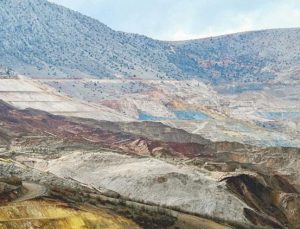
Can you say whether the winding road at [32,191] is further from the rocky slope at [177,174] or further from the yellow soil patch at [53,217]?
the yellow soil patch at [53,217]

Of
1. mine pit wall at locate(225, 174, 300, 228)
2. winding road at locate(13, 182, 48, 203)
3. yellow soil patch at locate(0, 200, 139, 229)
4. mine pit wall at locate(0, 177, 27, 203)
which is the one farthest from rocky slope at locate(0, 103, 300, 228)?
yellow soil patch at locate(0, 200, 139, 229)

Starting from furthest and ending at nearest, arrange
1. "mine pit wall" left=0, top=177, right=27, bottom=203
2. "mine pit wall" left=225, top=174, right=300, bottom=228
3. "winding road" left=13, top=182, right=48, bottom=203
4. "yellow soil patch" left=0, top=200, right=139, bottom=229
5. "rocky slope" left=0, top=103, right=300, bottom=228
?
"mine pit wall" left=225, top=174, right=300, bottom=228, "rocky slope" left=0, top=103, right=300, bottom=228, "winding road" left=13, top=182, right=48, bottom=203, "mine pit wall" left=0, top=177, right=27, bottom=203, "yellow soil patch" left=0, top=200, right=139, bottom=229

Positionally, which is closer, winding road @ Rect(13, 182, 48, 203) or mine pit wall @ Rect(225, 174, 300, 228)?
winding road @ Rect(13, 182, 48, 203)

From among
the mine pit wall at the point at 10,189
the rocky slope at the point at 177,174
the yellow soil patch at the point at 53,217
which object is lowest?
the yellow soil patch at the point at 53,217

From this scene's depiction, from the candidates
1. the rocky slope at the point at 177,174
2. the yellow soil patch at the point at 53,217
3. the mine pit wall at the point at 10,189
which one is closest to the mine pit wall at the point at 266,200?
the rocky slope at the point at 177,174

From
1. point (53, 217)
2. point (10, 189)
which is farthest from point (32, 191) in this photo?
point (53, 217)

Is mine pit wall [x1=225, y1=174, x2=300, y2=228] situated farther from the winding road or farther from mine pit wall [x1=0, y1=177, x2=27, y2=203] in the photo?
mine pit wall [x1=0, y1=177, x2=27, y2=203]

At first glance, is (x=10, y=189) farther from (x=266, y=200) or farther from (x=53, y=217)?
(x=266, y=200)

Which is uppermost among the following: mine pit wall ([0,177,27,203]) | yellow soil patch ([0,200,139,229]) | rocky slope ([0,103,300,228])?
rocky slope ([0,103,300,228])

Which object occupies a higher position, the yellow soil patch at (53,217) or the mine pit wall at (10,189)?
the mine pit wall at (10,189)

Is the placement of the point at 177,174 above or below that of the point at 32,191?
above

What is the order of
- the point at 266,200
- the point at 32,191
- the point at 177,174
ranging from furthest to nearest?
the point at 266,200 → the point at 177,174 → the point at 32,191
